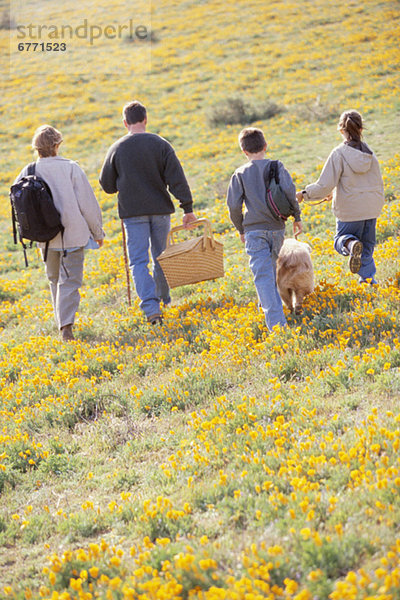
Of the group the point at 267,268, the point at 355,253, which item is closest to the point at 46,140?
the point at 267,268

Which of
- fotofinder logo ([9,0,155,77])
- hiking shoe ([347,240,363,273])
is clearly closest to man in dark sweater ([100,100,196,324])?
hiking shoe ([347,240,363,273])

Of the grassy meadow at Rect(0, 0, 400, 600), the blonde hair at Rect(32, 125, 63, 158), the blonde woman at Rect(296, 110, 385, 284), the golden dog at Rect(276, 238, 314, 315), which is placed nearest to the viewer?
the grassy meadow at Rect(0, 0, 400, 600)

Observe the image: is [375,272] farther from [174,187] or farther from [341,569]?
[341,569]

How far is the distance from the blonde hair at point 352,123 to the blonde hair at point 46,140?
10.9ft

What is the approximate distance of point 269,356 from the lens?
18.9 feet

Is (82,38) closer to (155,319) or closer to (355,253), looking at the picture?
(155,319)

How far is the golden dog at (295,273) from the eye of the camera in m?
6.65

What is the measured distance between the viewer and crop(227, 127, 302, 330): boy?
20.6 ft

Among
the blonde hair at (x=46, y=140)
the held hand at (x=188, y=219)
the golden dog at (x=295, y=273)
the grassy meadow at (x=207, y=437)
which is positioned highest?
the blonde hair at (x=46, y=140)

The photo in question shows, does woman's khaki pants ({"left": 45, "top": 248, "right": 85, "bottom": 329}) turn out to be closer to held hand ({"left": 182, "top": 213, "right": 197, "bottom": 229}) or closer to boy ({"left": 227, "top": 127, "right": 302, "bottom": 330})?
held hand ({"left": 182, "top": 213, "right": 197, "bottom": 229})

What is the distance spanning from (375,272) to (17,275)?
7.47 m

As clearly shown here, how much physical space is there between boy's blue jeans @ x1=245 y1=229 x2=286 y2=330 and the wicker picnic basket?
2.32ft

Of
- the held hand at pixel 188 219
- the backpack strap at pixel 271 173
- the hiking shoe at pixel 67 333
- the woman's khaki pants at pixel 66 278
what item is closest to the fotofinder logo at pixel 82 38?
the woman's khaki pants at pixel 66 278

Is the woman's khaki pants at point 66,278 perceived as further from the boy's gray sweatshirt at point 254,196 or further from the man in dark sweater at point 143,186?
the boy's gray sweatshirt at point 254,196
